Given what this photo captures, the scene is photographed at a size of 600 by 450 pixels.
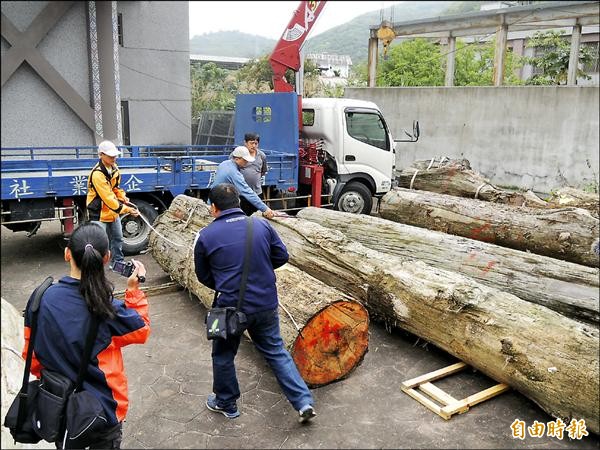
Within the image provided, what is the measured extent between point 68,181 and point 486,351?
5.68 metres

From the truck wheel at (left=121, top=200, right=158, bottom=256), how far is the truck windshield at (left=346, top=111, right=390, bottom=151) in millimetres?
3870

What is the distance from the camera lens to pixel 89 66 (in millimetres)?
2436

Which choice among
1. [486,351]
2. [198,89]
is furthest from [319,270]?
[198,89]

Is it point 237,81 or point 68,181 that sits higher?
point 237,81

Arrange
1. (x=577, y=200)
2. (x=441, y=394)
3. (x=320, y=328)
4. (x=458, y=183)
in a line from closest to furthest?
(x=441, y=394) < (x=320, y=328) < (x=577, y=200) < (x=458, y=183)

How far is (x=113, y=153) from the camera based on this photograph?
18.1ft

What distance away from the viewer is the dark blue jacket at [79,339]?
2.39 meters

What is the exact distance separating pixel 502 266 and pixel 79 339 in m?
4.54

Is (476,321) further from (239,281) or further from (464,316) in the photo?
(239,281)

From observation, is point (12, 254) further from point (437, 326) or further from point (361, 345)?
point (437, 326)

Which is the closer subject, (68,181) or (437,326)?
(437,326)

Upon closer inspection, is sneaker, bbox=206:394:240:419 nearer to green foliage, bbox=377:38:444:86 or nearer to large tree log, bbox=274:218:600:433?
large tree log, bbox=274:218:600:433

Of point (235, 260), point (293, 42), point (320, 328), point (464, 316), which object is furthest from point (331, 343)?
point (293, 42)

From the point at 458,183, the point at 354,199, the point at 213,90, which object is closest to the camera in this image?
the point at 213,90
